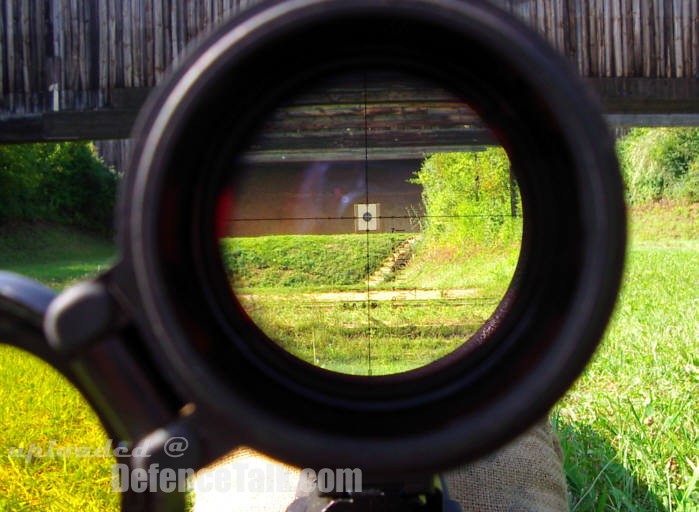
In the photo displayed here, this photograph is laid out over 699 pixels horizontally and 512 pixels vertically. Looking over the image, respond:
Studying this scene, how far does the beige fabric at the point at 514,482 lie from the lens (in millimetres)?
1151

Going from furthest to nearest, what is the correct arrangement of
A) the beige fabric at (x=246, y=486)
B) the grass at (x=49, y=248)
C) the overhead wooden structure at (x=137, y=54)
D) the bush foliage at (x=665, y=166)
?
the grass at (x=49, y=248), the bush foliage at (x=665, y=166), the overhead wooden structure at (x=137, y=54), the beige fabric at (x=246, y=486)

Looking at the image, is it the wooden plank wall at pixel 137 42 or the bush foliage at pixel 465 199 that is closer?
the bush foliage at pixel 465 199

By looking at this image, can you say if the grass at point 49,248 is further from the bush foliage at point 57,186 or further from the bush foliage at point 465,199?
the bush foliage at point 465,199

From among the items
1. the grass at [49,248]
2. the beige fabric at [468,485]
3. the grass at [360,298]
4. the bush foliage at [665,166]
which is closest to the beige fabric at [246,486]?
the beige fabric at [468,485]

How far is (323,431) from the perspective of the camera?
520 millimetres

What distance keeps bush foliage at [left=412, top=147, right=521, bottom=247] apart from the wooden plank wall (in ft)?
14.9

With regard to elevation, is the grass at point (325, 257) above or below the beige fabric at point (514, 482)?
above

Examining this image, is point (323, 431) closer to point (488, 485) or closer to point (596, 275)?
point (596, 275)

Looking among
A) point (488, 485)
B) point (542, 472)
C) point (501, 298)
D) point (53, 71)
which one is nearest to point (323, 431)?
point (501, 298)

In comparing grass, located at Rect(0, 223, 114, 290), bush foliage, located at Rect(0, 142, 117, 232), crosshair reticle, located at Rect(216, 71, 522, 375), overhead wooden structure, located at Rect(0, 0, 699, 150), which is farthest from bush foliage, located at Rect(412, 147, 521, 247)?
bush foliage, located at Rect(0, 142, 117, 232)

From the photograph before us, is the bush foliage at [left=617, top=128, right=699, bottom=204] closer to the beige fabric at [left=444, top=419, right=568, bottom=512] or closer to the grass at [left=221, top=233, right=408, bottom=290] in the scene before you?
the beige fabric at [left=444, top=419, right=568, bottom=512]

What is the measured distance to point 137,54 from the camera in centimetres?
533

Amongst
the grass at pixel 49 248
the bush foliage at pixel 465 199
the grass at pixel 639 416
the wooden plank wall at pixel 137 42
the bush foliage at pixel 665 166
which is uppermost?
the wooden plank wall at pixel 137 42

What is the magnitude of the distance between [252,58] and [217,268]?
8.8 inches
